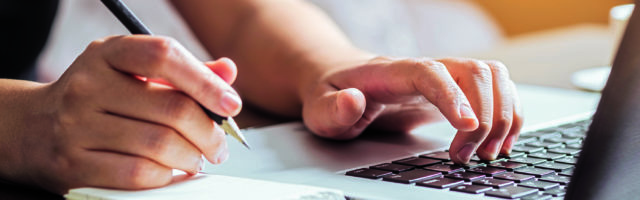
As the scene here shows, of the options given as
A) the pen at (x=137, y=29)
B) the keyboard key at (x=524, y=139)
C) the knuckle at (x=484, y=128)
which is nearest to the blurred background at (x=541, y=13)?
the keyboard key at (x=524, y=139)

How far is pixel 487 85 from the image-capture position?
490 millimetres

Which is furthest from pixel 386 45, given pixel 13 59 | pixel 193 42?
pixel 13 59

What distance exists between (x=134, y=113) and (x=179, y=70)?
0.04 m

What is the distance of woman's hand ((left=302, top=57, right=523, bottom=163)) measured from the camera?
17.7 inches

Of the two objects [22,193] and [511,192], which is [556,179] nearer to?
[511,192]

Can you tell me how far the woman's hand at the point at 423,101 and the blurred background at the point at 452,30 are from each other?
16 cm

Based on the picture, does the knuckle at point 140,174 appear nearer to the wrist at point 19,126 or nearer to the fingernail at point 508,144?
the wrist at point 19,126

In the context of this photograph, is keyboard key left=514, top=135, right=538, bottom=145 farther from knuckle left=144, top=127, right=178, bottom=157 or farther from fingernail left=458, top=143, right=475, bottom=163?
knuckle left=144, top=127, right=178, bottom=157

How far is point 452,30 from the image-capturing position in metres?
2.25

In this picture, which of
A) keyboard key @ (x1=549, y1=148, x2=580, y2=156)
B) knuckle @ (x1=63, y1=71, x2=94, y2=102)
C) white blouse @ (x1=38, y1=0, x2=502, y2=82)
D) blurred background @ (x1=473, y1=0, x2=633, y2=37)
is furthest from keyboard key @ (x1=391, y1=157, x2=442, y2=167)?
blurred background @ (x1=473, y1=0, x2=633, y2=37)

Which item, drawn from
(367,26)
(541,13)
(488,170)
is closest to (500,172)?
(488,170)

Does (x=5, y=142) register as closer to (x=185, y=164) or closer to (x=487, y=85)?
(x=185, y=164)

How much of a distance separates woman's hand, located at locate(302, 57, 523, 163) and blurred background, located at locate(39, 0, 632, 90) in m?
0.16

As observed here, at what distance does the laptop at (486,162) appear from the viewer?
271 mm
